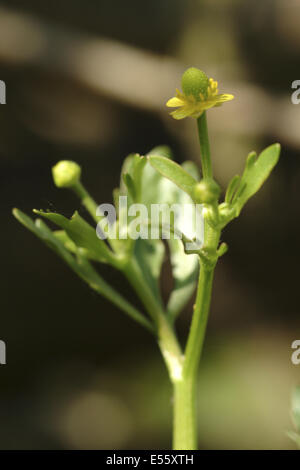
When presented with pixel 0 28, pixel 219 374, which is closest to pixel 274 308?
pixel 219 374

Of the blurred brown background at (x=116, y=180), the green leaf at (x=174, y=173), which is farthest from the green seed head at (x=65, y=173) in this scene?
the blurred brown background at (x=116, y=180)

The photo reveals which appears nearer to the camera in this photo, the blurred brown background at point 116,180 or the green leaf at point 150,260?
the green leaf at point 150,260

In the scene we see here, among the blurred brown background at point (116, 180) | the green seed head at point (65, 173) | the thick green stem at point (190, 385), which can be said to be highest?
the blurred brown background at point (116, 180)

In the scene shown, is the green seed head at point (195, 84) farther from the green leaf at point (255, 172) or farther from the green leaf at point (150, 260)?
the green leaf at point (150, 260)

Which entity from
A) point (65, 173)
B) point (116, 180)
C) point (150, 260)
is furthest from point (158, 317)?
point (116, 180)

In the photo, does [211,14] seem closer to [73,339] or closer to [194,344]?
[73,339]

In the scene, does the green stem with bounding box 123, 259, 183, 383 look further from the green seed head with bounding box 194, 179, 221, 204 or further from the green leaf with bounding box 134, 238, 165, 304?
the green seed head with bounding box 194, 179, 221, 204
